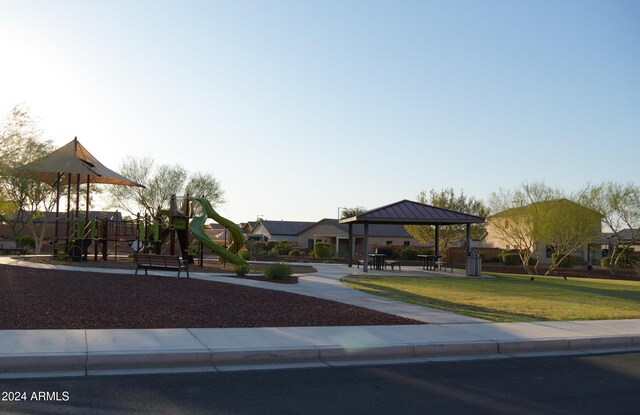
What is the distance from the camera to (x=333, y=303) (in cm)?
1502

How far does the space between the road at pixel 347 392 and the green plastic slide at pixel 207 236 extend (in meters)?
15.7

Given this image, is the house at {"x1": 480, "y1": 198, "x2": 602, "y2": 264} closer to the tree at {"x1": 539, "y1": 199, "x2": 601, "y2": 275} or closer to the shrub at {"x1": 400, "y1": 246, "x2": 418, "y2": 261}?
the tree at {"x1": 539, "y1": 199, "x2": 601, "y2": 275}

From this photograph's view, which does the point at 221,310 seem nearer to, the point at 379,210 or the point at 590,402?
the point at 590,402

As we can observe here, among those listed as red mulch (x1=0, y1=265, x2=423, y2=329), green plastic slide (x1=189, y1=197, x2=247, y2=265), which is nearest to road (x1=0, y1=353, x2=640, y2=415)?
red mulch (x1=0, y1=265, x2=423, y2=329)

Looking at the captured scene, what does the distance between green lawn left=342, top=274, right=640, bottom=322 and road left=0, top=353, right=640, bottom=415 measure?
516 centimetres

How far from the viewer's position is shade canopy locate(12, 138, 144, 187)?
2385 centimetres

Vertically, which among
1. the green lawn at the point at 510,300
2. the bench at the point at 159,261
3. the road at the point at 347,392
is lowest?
the road at the point at 347,392

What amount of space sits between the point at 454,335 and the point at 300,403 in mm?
4847

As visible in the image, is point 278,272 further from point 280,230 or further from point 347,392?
point 280,230

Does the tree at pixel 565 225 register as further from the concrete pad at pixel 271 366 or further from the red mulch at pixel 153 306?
the concrete pad at pixel 271 366

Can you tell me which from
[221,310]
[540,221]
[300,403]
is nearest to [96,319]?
[221,310]

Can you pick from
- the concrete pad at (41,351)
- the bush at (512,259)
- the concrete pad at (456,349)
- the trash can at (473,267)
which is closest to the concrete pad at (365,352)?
the concrete pad at (456,349)

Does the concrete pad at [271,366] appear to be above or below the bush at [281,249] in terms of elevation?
below

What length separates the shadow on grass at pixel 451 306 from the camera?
13.6 m
